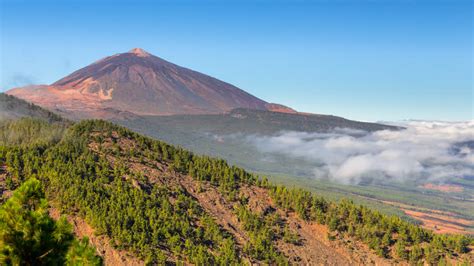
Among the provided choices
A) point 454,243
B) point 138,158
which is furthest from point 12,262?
point 454,243

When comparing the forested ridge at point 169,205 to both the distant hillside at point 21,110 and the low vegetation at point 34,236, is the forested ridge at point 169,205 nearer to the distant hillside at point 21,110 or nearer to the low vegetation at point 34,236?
the distant hillside at point 21,110

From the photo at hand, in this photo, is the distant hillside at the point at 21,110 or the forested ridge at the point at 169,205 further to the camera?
the distant hillside at the point at 21,110

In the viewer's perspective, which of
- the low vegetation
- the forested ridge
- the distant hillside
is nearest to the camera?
the low vegetation

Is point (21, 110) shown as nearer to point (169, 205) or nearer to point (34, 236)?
point (169, 205)

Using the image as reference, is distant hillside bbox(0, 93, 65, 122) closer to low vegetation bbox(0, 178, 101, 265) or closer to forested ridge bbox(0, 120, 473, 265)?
forested ridge bbox(0, 120, 473, 265)

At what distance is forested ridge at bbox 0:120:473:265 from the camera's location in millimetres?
61188

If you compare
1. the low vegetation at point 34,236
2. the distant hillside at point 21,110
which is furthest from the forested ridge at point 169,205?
the low vegetation at point 34,236

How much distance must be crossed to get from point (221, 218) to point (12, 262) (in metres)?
56.0

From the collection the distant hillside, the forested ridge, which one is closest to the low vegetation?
the forested ridge

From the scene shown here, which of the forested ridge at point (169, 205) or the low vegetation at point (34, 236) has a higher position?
the low vegetation at point (34, 236)

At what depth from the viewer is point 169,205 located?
70938mm

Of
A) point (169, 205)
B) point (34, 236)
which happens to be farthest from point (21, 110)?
point (34, 236)

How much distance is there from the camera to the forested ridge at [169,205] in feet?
201

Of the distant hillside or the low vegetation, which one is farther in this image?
the distant hillside
